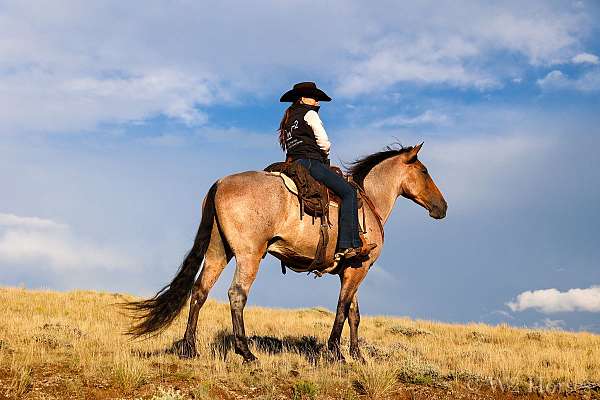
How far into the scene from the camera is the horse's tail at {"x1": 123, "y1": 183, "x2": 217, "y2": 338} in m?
9.25

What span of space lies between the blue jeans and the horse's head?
2221 mm

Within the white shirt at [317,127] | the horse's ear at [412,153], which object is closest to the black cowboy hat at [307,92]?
the white shirt at [317,127]

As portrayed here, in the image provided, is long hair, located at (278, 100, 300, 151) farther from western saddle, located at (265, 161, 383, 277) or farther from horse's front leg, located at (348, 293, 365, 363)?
horse's front leg, located at (348, 293, 365, 363)

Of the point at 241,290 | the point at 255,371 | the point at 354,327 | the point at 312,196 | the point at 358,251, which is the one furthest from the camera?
the point at 354,327

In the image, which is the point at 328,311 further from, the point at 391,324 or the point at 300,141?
the point at 300,141

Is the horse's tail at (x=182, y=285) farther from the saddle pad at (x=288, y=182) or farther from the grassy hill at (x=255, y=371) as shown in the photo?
the saddle pad at (x=288, y=182)

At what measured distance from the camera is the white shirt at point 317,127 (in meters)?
9.42

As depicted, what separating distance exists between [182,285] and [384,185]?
4.21m

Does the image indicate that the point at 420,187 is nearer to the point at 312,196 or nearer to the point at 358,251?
the point at 358,251

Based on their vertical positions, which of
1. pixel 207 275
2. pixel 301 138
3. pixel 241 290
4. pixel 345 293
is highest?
pixel 301 138

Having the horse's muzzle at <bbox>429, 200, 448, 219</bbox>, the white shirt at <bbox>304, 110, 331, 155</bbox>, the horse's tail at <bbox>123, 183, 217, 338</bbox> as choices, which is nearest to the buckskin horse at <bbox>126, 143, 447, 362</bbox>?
the horse's tail at <bbox>123, 183, 217, 338</bbox>

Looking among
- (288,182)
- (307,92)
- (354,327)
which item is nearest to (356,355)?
(354,327)

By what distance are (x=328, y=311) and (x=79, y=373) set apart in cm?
1782

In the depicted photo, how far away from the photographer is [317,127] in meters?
9.43
